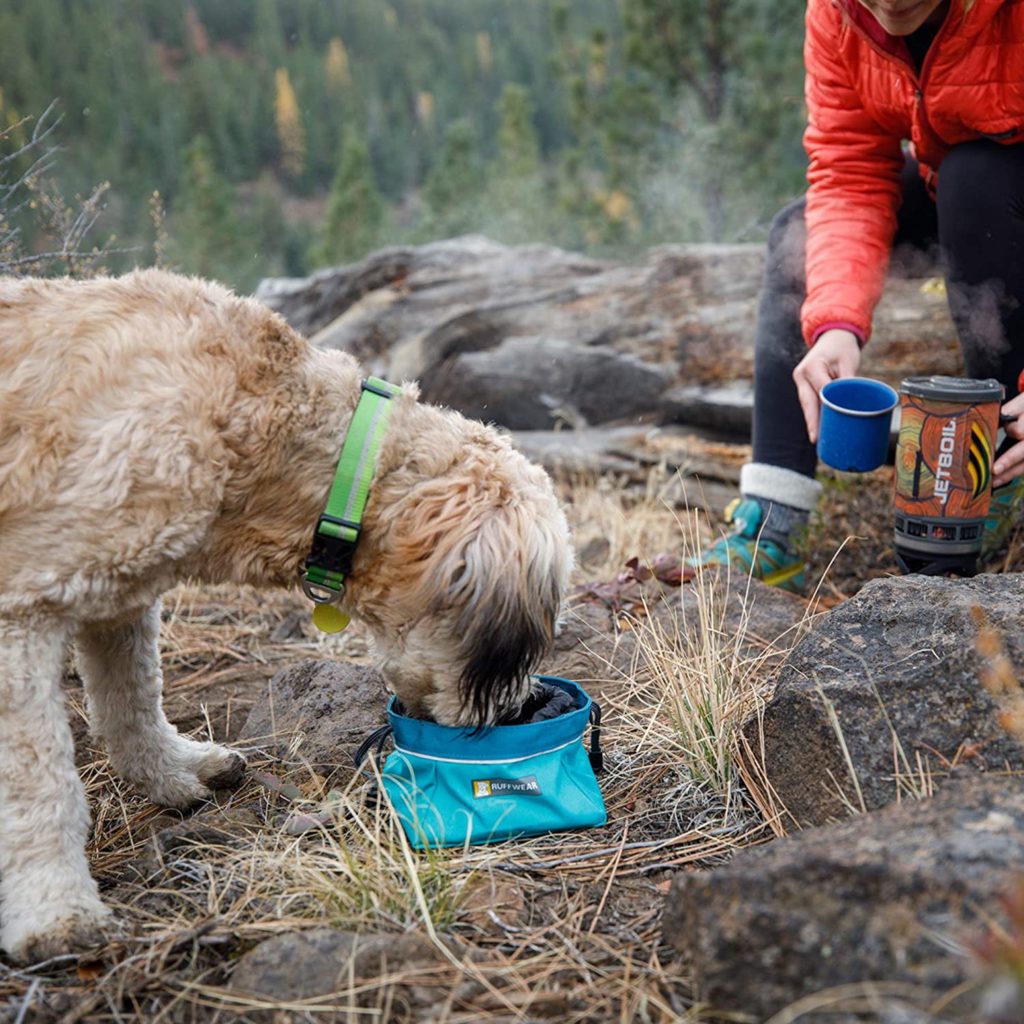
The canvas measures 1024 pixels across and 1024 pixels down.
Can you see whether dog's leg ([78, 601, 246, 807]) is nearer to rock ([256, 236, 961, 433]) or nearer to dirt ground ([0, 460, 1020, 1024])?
dirt ground ([0, 460, 1020, 1024])

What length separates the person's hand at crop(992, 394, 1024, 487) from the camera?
10.0 feet

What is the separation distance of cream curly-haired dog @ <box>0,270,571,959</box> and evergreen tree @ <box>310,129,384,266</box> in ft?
75.4

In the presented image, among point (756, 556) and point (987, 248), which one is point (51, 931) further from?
point (987, 248)

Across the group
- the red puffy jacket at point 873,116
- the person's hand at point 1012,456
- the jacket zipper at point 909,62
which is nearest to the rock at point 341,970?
the person's hand at point 1012,456

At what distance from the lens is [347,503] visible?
2.36 m

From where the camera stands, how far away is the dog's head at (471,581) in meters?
2.31

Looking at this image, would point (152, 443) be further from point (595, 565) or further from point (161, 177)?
point (161, 177)

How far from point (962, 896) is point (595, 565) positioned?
3.39 m

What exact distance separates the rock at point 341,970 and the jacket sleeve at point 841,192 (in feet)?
8.40

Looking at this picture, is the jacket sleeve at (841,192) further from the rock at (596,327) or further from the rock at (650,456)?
the rock at (650,456)

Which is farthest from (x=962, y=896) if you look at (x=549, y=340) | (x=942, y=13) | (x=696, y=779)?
(x=549, y=340)

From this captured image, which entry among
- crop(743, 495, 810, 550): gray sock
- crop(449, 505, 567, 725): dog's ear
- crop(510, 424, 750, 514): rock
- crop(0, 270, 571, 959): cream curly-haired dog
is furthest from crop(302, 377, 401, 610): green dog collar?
crop(510, 424, 750, 514): rock

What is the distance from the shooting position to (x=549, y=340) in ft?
21.4

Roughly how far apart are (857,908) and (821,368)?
7.24ft
